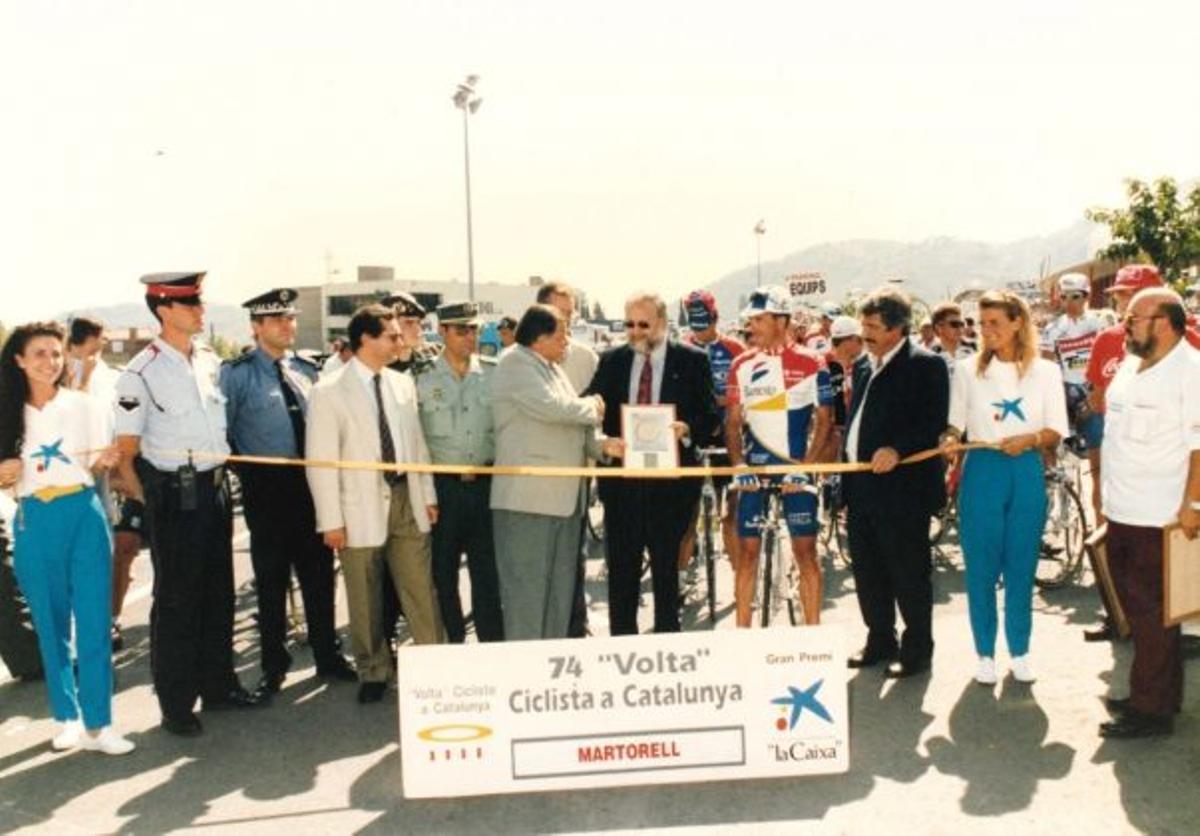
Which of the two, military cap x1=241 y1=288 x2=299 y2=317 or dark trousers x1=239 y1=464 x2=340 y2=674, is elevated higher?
military cap x1=241 y1=288 x2=299 y2=317

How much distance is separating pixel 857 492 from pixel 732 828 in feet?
8.38

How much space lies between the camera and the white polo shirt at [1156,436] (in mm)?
4844

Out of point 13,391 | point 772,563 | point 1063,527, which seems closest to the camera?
point 13,391

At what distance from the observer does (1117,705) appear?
512 cm

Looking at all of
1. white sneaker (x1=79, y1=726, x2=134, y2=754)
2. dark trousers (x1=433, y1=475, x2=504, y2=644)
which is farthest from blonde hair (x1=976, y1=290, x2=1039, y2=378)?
white sneaker (x1=79, y1=726, x2=134, y2=754)

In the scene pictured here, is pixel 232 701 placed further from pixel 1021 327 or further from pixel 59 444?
pixel 1021 327

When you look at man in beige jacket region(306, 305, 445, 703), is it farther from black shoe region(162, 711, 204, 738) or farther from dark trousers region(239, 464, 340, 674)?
black shoe region(162, 711, 204, 738)

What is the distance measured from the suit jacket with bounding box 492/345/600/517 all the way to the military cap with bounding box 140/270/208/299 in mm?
1668

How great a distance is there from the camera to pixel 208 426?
5.66 meters

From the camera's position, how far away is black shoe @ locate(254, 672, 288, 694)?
6.05 m

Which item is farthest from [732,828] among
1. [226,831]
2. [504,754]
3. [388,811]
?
[226,831]

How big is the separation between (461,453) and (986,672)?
3118mm

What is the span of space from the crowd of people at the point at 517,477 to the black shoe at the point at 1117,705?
2.5 inches

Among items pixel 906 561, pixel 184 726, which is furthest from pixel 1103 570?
pixel 184 726
